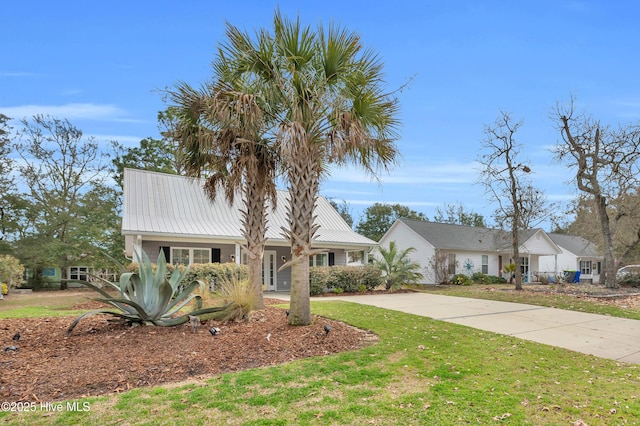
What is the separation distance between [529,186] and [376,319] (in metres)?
15.6

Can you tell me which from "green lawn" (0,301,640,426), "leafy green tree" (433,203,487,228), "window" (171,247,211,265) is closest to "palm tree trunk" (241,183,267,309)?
"green lawn" (0,301,640,426)

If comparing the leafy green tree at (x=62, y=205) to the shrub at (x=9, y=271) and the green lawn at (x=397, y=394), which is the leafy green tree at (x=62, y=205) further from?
the green lawn at (x=397, y=394)

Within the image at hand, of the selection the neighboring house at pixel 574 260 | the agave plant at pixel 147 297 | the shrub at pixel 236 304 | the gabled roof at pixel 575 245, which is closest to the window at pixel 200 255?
the shrub at pixel 236 304

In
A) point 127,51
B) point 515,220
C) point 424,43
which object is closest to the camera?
point 127,51

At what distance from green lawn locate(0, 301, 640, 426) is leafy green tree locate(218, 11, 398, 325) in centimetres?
249

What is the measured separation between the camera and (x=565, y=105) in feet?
61.8

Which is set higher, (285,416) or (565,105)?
(565,105)

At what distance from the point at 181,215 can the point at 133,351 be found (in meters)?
13.1

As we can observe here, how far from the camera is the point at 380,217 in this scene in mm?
50188

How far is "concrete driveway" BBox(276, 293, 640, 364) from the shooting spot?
6945 mm

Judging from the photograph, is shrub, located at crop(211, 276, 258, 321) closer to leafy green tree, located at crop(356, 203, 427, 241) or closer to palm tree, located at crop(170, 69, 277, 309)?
palm tree, located at crop(170, 69, 277, 309)

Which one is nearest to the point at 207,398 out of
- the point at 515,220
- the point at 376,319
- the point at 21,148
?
the point at 376,319

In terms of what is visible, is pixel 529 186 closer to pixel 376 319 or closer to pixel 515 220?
pixel 515 220

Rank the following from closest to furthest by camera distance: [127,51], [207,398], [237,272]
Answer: [207,398] → [127,51] → [237,272]
